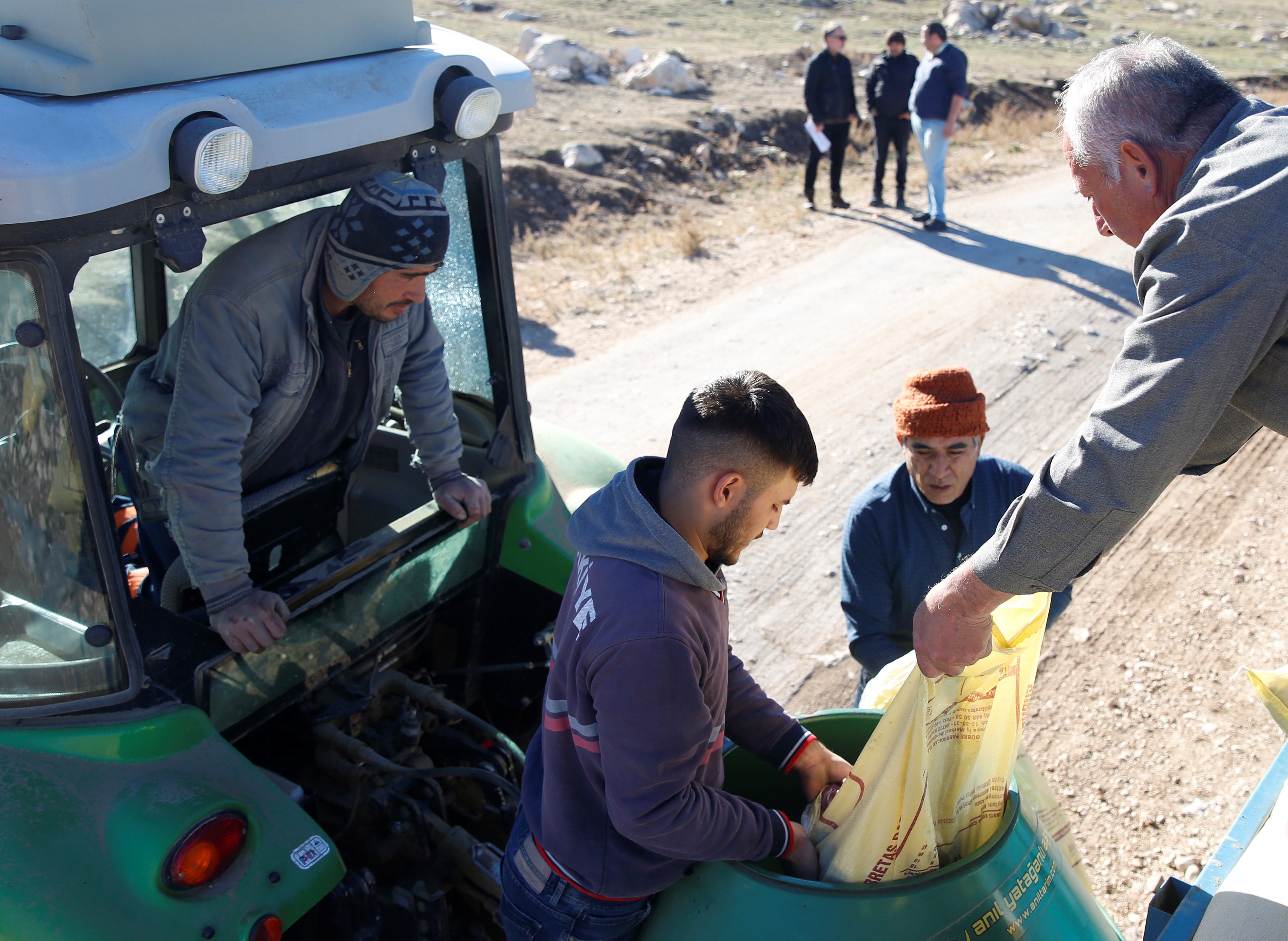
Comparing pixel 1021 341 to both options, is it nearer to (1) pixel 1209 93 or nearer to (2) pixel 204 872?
(1) pixel 1209 93

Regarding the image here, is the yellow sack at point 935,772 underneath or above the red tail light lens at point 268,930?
above

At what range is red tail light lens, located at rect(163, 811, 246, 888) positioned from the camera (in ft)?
6.59

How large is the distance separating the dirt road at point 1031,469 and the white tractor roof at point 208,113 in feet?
9.22

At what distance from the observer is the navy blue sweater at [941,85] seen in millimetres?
10680

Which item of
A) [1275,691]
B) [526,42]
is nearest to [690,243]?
[1275,691]

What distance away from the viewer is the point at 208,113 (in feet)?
6.55

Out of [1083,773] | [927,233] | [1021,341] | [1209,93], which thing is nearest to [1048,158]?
[927,233]

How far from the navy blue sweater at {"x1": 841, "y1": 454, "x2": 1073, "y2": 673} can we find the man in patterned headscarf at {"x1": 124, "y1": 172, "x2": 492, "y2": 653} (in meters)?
1.19

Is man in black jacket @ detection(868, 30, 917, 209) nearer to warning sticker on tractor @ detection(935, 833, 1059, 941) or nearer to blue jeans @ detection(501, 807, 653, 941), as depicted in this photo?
warning sticker on tractor @ detection(935, 833, 1059, 941)

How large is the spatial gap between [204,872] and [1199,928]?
195cm

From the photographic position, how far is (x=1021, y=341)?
8000mm

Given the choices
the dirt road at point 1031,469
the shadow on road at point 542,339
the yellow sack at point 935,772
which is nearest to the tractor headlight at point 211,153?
the yellow sack at point 935,772

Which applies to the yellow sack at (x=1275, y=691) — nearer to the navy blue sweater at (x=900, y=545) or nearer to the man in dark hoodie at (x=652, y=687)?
the navy blue sweater at (x=900, y=545)

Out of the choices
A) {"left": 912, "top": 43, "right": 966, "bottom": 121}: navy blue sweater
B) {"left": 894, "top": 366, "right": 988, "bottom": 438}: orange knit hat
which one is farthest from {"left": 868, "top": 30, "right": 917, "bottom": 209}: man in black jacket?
{"left": 894, "top": 366, "right": 988, "bottom": 438}: orange knit hat
